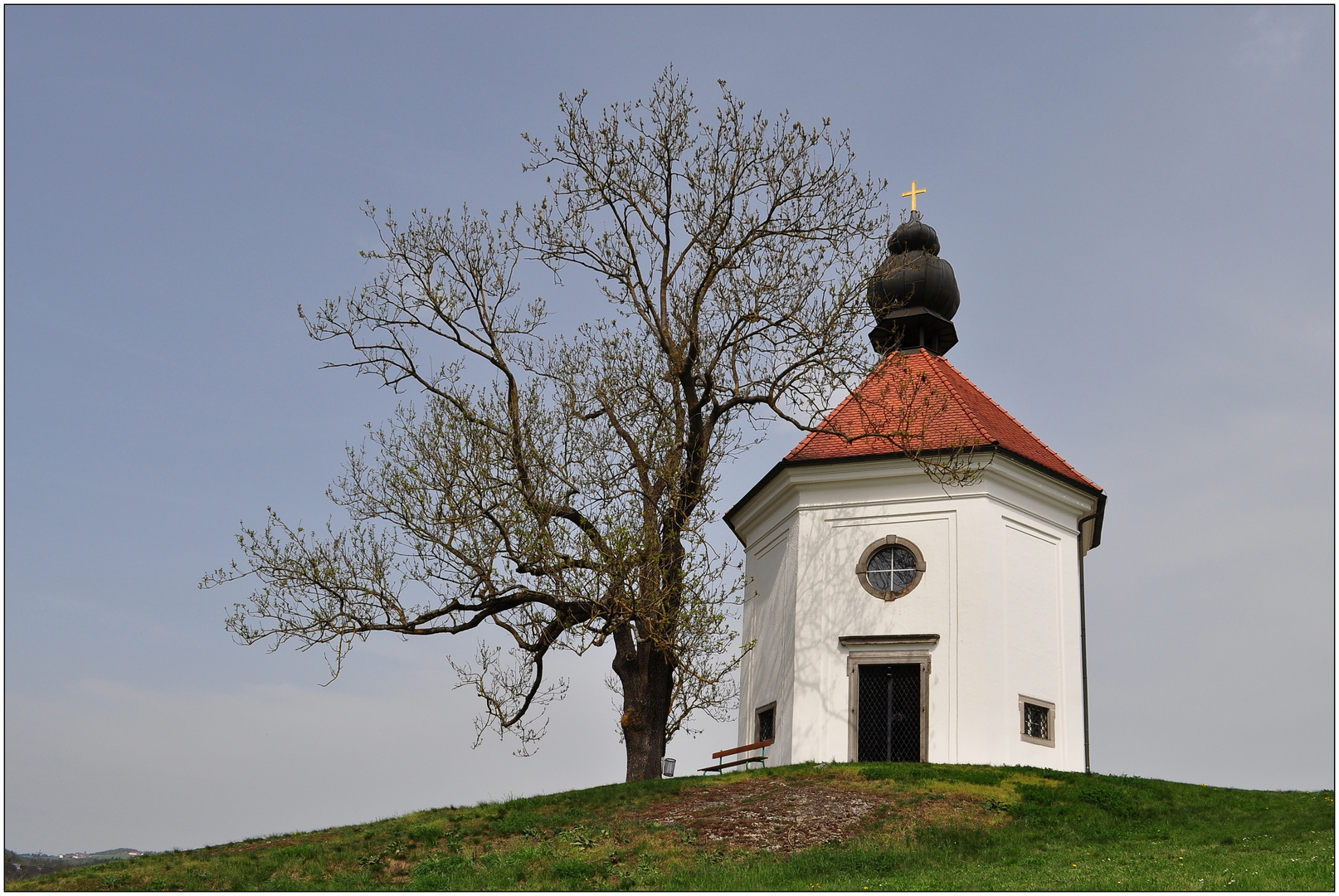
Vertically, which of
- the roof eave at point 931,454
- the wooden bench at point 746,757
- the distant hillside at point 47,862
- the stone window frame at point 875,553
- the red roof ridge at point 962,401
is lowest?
the distant hillside at point 47,862

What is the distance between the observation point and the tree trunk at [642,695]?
17.5m

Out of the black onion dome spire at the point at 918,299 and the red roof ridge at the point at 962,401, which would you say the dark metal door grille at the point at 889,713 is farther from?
the black onion dome spire at the point at 918,299

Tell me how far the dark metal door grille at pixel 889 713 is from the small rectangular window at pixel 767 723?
1504 mm

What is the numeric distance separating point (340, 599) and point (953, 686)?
934 centimetres

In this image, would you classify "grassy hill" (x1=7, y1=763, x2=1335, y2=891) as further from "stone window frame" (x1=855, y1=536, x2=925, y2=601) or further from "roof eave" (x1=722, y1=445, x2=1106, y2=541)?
"roof eave" (x1=722, y1=445, x2=1106, y2=541)

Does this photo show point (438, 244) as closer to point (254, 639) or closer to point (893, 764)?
point (254, 639)

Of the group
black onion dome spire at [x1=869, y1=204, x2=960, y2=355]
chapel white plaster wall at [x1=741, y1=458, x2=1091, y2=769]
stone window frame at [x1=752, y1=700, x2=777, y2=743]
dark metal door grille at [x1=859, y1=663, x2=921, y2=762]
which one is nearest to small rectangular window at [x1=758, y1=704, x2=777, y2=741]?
stone window frame at [x1=752, y1=700, x2=777, y2=743]

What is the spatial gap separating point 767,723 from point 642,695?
121 inches

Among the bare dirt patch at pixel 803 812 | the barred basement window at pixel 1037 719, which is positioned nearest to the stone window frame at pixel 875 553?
the barred basement window at pixel 1037 719

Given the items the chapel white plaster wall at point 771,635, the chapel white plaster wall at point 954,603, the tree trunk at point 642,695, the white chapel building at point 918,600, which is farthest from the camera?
the chapel white plaster wall at point 771,635

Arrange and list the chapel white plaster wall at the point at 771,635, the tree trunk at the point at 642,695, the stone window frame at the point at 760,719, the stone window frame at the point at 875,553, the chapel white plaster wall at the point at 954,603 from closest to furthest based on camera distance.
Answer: the tree trunk at the point at 642,695, the chapel white plaster wall at the point at 954,603, the stone window frame at the point at 875,553, the chapel white plaster wall at the point at 771,635, the stone window frame at the point at 760,719

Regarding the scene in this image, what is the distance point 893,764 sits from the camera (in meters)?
16.6

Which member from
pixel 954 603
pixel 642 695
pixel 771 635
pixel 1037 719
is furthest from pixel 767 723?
pixel 1037 719

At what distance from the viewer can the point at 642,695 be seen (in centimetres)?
1761
